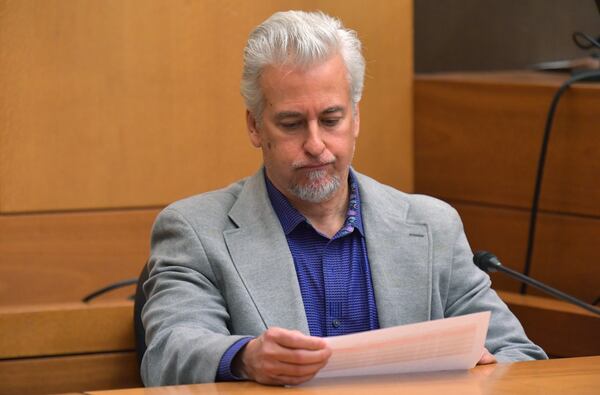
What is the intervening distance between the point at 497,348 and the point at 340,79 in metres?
0.64

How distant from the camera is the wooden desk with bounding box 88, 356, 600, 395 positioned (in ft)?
6.79

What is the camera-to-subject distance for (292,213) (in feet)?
8.58

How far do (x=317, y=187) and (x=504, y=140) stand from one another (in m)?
1.28

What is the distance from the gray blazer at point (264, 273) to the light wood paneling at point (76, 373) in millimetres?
674

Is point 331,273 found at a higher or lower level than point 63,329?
higher

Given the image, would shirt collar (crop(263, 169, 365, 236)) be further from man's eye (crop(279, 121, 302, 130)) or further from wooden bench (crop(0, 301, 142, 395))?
wooden bench (crop(0, 301, 142, 395))

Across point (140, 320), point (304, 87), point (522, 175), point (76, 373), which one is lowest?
point (76, 373)

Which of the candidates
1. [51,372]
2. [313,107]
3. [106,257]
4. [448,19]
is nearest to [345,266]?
[313,107]

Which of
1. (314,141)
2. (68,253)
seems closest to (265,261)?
(314,141)

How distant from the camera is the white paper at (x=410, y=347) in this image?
2064 mm

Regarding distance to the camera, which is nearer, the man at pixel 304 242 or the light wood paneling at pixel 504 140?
the man at pixel 304 242

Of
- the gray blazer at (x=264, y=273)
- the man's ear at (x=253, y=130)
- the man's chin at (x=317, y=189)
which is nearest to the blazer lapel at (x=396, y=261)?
the gray blazer at (x=264, y=273)

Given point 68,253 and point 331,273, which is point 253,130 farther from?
point 68,253

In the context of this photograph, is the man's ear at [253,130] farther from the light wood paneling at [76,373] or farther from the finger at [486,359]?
the light wood paneling at [76,373]
